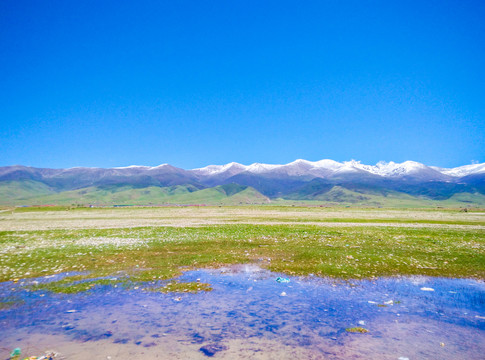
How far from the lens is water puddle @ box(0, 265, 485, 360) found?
830cm

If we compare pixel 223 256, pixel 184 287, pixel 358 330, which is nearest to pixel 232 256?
pixel 223 256

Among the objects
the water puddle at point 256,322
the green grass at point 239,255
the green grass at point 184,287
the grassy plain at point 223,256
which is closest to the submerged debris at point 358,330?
the water puddle at point 256,322

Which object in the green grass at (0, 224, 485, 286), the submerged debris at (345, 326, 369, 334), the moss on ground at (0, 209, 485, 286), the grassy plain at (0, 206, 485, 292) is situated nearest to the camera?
the submerged debris at (345, 326, 369, 334)

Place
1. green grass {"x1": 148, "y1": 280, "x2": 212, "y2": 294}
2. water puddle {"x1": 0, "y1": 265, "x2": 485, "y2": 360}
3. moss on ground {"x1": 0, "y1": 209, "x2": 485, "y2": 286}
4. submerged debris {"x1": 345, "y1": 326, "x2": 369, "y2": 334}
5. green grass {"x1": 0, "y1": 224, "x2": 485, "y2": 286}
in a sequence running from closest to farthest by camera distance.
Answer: water puddle {"x1": 0, "y1": 265, "x2": 485, "y2": 360}
submerged debris {"x1": 345, "y1": 326, "x2": 369, "y2": 334}
green grass {"x1": 148, "y1": 280, "x2": 212, "y2": 294}
moss on ground {"x1": 0, "y1": 209, "x2": 485, "y2": 286}
green grass {"x1": 0, "y1": 224, "x2": 485, "y2": 286}

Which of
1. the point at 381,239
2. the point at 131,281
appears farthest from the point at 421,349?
the point at 381,239

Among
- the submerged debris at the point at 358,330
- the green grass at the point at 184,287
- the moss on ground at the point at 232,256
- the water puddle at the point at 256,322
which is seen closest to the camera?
the water puddle at the point at 256,322

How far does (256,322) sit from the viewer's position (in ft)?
33.6

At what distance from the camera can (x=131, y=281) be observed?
1526 centimetres

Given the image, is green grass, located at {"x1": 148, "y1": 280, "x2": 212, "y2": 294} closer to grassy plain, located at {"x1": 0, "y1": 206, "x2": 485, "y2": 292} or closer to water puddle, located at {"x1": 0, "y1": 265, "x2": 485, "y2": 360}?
grassy plain, located at {"x1": 0, "y1": 206, "x2": 485, "y2": 292}

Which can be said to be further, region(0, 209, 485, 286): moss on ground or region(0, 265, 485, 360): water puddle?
region(0, 209, 485, 286): moss on ground

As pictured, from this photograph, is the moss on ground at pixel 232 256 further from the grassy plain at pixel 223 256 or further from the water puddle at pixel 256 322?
the water puddle at pixel 256 322

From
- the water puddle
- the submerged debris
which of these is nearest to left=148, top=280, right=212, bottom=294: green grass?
the water puddle

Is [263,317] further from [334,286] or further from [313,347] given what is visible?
[334,286]

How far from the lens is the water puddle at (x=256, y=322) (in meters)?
8.30
